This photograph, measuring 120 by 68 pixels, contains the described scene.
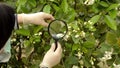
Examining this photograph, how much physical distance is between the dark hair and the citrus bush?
1.29ft

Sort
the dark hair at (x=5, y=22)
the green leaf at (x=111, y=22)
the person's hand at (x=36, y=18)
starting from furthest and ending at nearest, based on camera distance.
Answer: the green leaf at (x=111, y=22) < the person's hand at (x=36, y=18) < the dark hair at (x=5, y=22)

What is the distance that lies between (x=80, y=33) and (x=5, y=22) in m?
0.54

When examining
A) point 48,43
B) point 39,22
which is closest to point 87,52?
point 48,43

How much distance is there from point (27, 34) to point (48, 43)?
0.55 feet

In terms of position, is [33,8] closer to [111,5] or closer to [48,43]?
[48,43]

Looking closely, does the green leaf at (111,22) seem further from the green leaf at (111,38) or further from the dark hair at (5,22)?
the dark hair at (5,22)

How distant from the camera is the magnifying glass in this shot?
190cm

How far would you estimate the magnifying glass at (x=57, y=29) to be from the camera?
74.6 inches

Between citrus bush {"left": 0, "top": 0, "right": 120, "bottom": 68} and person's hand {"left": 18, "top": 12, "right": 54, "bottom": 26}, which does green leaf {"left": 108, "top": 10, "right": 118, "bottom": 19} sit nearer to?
citrus bush {"left": 0, "top": 0, "right": 120, "bottom": 68}

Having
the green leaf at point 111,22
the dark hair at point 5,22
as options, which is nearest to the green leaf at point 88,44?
the green leaf at point 111,22

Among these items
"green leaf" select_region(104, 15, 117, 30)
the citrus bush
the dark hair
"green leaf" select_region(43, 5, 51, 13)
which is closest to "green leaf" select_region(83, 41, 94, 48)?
the citrus bush

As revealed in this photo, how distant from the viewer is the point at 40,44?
2295 mm

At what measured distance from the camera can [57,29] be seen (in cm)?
193

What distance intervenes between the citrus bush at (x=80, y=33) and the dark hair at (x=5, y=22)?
392 mm
